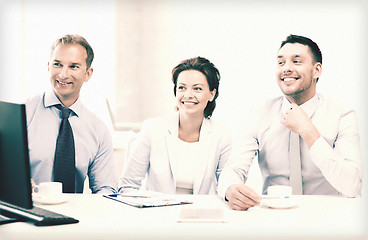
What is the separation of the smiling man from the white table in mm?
555

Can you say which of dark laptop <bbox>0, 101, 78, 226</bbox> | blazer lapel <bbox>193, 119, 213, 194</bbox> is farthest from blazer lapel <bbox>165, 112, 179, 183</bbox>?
dark laptop <bbox>0, 101, 78, 226</bbox>

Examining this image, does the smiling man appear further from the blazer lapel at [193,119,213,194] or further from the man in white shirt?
the man in white shirt

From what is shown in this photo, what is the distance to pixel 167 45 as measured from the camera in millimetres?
5215

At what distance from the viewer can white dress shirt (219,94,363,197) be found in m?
2.22

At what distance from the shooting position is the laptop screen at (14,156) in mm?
1334

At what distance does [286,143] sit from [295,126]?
26 cm

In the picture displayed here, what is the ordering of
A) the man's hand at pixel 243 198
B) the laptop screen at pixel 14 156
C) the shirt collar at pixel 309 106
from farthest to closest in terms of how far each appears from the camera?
1. the shirt collar at pixel 309 106
2. the man's hand at pixel 243 198
3. the laptop screen at pixel 14 156

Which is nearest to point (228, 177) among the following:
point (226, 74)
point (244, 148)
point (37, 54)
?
point (244, 148)

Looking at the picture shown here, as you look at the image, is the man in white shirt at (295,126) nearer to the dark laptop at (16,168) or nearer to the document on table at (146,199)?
the document on table at (146,199)

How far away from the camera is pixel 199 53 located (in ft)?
16.8

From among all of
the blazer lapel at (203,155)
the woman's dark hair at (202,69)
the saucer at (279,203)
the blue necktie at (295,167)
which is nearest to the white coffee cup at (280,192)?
the saucer at (279,203)

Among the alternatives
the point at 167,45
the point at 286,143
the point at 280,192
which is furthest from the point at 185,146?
the point at 167,45

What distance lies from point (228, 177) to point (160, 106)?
323 centimetres

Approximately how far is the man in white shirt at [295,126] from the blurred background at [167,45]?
6.74 feet
